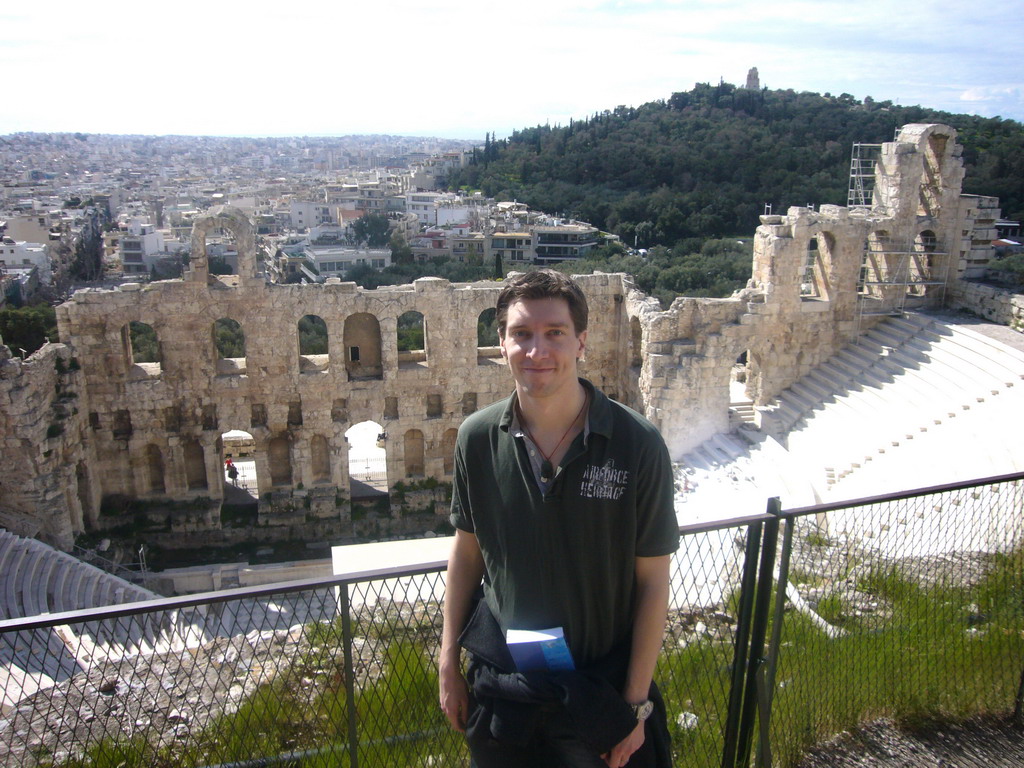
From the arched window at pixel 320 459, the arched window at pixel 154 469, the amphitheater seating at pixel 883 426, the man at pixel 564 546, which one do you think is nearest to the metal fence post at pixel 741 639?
the man at pixel 564 546

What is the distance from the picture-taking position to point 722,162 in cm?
5372

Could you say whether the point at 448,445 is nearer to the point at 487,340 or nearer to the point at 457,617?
the point at 487,340

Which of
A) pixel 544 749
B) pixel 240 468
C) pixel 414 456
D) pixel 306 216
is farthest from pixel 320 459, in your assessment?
pixel 306 216

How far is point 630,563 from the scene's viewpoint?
3.60 m

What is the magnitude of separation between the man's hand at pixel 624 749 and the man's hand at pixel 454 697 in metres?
0.69

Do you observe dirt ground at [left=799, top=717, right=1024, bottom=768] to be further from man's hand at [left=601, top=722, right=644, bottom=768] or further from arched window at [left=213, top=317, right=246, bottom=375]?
arched window at [left=213, top=317, right=246, bottom=375]

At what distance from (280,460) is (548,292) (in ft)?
55.2

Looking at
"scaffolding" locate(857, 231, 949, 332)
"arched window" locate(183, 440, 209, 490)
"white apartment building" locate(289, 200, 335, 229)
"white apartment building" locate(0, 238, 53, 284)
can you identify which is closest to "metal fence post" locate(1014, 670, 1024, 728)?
"scaffolding" locate(857, 231, 949, 332)

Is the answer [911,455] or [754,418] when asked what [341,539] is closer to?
[754,418]

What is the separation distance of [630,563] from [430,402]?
16.2m

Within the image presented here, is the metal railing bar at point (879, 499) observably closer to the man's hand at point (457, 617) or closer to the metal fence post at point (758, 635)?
the metal fence post at point (758, 635)

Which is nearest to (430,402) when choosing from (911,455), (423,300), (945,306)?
(423,300)

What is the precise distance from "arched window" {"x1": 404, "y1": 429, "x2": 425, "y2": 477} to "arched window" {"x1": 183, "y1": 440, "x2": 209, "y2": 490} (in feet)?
15.0

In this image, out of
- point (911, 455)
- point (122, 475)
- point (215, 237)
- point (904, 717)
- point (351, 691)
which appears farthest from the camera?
point (215, 237)
